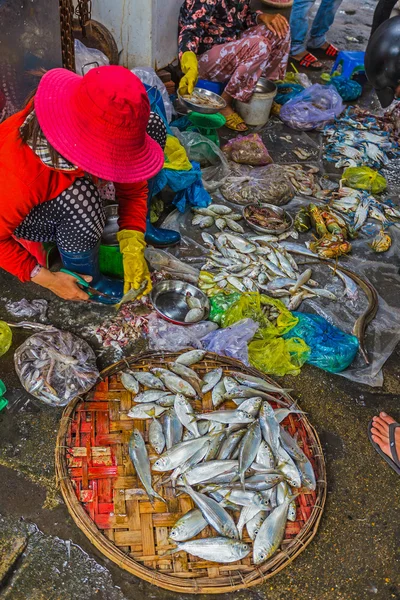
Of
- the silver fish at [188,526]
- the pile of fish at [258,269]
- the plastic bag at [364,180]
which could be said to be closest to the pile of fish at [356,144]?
the plastic bag at [364,180]

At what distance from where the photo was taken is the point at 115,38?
4.48 m

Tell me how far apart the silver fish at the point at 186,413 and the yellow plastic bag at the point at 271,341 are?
0.52 m

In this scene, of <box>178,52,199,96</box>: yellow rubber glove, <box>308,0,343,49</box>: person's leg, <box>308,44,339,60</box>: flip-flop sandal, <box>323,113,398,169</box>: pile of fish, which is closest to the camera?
<box>178,52,199,96</box>: yellow rubber glove

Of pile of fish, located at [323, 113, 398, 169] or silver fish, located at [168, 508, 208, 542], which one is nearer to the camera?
silver fish, located at [168, 508, 208, 542]

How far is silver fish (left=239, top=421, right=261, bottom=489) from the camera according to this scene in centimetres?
212

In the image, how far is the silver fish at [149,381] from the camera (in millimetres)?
2400

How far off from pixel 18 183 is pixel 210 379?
1.36 meters

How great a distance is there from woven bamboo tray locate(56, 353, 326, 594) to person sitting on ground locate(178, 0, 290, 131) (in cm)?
360

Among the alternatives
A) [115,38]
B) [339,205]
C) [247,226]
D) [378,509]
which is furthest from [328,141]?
[378,509]

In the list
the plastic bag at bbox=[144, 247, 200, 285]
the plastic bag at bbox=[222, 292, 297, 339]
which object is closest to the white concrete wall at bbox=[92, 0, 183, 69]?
the plastic bag at bbox=[144, 247, 200, 285]

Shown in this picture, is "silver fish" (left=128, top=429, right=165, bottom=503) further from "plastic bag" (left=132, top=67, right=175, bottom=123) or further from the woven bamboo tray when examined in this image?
"plastic bag" (left=132, top=67, right=175, bottom=123)

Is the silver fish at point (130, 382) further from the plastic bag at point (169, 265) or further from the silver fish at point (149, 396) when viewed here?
the plastic bag at point (169, 265)

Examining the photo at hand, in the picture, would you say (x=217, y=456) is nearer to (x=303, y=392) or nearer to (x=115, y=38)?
(x=303, y=392)

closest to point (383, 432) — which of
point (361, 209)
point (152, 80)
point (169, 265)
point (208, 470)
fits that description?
point (208, 470)
